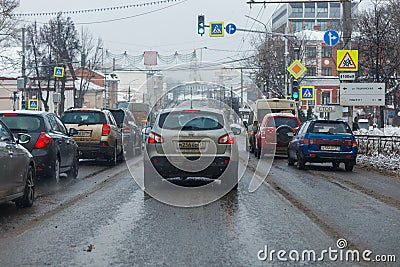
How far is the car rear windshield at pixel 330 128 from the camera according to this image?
19.0m

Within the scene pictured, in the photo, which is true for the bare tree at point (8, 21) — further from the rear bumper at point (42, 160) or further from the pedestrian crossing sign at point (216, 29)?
the rear bumper at point (42, 160)

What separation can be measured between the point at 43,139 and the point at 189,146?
10.8 feet

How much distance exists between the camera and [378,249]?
7102mm

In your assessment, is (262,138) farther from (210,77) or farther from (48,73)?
(48,73)

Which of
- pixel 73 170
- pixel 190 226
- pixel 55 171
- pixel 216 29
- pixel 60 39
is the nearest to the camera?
pixel 190 226

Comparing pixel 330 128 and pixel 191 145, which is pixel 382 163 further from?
pixel 191 145

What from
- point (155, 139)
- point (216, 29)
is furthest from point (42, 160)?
point (216, 29)

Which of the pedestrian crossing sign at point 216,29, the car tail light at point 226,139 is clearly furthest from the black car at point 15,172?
the pedestrian crossing sign at point 216,29

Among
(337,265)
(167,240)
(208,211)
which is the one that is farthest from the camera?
(208,211)

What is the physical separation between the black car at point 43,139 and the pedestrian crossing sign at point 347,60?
1272cm

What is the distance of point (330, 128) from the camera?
62.5 feet

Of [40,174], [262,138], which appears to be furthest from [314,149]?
[40,174]

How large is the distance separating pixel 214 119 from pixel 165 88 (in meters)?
7.03

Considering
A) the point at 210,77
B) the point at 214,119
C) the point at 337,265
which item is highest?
the point at 210,77
